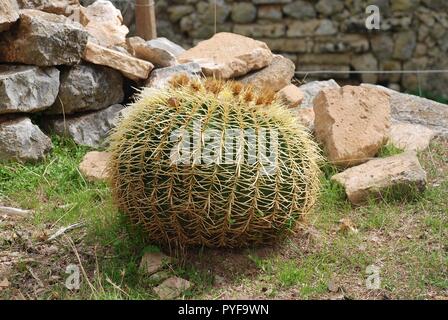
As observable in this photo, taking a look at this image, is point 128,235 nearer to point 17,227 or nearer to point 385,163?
point 17,227

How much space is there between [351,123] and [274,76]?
2.78 feet

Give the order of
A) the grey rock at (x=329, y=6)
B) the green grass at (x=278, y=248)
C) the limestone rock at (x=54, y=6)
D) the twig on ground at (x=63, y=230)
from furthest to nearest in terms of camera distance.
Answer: the grey rock at (x=329, y=6), the limestone rock at (x=54, y=6), the twig on ground at (x=63, y=230), the green grass at (x=278, y=248)

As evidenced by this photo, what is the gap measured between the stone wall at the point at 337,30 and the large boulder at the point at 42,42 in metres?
3.32

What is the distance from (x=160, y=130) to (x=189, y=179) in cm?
27

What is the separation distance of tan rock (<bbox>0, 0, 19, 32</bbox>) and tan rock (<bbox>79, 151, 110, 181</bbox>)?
91cm

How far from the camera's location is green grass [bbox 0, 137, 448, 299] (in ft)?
11.5

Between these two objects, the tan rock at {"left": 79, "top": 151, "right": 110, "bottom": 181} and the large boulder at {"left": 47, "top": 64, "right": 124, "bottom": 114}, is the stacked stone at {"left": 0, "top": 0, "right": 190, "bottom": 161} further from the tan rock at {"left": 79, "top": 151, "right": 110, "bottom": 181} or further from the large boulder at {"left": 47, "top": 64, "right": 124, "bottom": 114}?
the tan rock at {"left": 79, "top": 151, "right": 110, "bottom": 181}

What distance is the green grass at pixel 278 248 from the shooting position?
349 centimetres

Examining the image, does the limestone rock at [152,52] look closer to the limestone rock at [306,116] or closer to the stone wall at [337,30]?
the limestone rock at [306,116]

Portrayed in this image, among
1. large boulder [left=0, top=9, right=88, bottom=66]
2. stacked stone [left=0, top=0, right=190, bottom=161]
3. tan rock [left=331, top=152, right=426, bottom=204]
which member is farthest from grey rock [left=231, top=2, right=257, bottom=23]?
tan rock [left=331, top=152, right=426, bottom=204]

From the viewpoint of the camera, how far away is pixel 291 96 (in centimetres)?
529

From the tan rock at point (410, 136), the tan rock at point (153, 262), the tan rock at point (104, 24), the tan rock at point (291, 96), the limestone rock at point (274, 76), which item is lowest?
the tan rock at point (410, 136)

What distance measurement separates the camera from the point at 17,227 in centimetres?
414

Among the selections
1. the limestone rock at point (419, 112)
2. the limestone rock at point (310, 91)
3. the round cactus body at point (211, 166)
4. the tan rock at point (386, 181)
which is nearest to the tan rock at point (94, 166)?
the round cactus body at point (211, 166)
